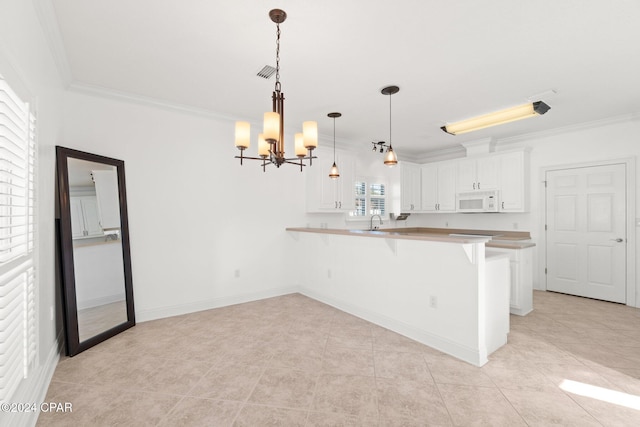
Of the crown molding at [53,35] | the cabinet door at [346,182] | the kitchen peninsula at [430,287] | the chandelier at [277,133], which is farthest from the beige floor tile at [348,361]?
the crown molding at [53,35]

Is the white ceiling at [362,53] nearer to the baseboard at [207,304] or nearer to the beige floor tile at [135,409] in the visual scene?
the baseboard at [207,304]

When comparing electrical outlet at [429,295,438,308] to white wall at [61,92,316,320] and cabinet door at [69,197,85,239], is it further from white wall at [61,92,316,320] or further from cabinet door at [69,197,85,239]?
cabinet door at [69,197,85,239]

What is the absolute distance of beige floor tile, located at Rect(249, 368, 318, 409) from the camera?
2113 millimetres

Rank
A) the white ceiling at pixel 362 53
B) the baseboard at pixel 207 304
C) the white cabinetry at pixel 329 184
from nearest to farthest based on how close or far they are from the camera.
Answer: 1. the white ceiling at pixel 362 53
2. the baseboard at pixel 207 304
3. the white cabinetry at pixel 329 184

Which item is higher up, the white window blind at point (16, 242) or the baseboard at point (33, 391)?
the white window blind at point (16, 242)

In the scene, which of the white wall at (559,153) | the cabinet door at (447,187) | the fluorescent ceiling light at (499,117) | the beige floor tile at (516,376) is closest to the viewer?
the beige floor tile at (516,376)

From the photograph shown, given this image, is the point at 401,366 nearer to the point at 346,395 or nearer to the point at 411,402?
the point at 411,402

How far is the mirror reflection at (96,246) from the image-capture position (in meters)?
2.92

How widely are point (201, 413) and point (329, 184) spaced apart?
3.86 m

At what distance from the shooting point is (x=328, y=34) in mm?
2406

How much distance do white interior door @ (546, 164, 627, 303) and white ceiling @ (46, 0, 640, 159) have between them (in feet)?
3.48

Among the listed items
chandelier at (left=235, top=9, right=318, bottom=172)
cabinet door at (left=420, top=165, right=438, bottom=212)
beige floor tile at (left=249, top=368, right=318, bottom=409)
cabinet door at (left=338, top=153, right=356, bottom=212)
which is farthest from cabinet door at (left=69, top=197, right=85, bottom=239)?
cabinet door at (left=420, top=165, right=438, bottom=212)

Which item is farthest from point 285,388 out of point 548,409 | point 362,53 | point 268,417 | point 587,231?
point 587,231

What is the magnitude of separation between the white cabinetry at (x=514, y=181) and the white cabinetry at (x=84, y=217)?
5964 millimetres
